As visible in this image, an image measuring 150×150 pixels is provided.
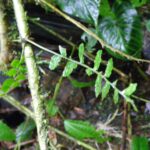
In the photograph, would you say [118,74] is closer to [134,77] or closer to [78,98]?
[134,77]

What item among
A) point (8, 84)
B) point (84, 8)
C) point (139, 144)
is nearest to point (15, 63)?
point (8, 84)

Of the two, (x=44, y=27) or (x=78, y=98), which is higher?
(x=44, y=27)

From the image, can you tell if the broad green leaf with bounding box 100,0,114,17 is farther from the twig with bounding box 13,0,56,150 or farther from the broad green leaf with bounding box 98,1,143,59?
the twig with bounding box 13,0,56,150

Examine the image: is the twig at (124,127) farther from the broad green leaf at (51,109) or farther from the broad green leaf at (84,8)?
the broad green leaf at (84,8)

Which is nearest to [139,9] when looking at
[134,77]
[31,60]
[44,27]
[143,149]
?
[134,77]

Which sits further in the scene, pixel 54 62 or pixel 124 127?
pixel 124 127

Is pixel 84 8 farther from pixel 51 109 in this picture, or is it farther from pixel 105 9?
pixel 51 109
